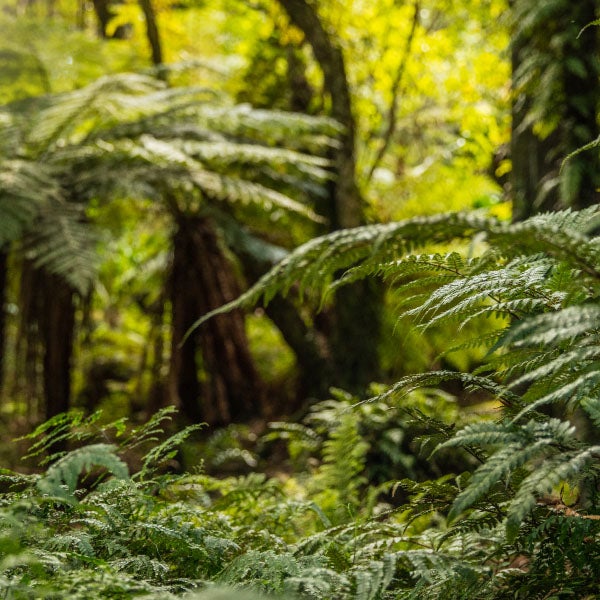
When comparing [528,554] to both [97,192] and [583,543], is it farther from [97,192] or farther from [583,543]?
[97,192]

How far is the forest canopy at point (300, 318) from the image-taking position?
970 millimetres

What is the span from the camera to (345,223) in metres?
3.46

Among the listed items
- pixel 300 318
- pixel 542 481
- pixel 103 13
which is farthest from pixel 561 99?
pixel 103 13

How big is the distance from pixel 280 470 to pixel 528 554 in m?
2.30

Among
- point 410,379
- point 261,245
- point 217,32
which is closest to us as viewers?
point 410,379

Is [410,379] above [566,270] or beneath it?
beneath

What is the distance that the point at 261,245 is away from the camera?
3160 mm

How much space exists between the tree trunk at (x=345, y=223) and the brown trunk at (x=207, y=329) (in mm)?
509

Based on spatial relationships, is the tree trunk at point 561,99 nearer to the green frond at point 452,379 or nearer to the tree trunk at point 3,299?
the green frond at point 452,379

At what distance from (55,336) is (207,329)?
77cm

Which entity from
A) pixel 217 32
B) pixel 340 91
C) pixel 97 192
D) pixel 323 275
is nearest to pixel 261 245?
pixel 97 192

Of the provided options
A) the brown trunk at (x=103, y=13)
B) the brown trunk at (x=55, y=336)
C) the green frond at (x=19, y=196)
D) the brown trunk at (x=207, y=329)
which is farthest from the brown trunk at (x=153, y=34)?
the brown trunk at (x=55, y=336)

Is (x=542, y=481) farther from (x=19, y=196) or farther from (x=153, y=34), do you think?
(x=153, y=34)

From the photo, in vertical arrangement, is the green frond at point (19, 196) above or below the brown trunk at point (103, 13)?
below
